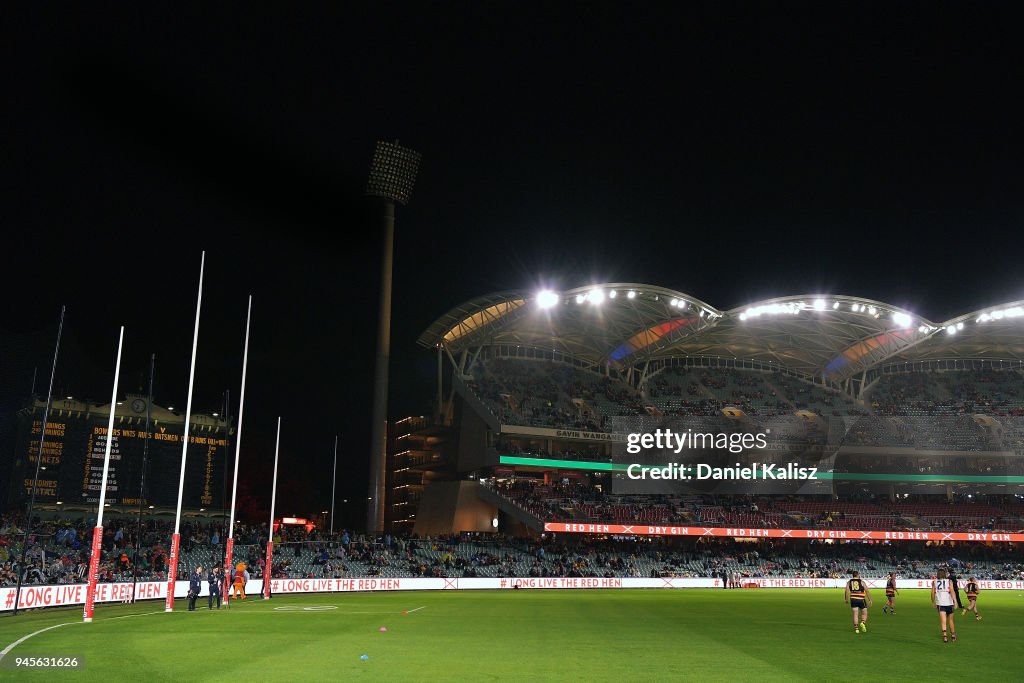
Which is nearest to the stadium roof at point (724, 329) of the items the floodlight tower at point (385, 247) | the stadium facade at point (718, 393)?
the stadium facade at point (718, 393)

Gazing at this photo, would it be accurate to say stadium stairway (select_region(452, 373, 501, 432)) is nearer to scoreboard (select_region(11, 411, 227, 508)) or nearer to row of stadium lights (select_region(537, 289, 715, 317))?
row of stadium lights (select_region(537, 289, 715, 317))

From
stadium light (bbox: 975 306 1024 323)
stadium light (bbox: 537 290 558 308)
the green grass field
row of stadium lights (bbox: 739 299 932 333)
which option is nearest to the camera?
the green grass field

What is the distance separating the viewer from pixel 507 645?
18.8 metres

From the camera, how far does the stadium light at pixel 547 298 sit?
70.8 meters

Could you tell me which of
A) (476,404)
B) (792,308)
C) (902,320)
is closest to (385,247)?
(476,404)

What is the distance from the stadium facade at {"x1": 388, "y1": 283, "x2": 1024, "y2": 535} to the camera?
75.0 m

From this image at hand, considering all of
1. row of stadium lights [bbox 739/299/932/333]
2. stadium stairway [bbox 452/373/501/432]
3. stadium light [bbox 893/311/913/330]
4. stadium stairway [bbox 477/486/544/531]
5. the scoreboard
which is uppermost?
row of stadium lights [bbox 739/299/932/333]

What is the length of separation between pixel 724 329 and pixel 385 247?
115 ft

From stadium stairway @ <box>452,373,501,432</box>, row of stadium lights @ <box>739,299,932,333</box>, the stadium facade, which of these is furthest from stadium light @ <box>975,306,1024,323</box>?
stadium stairway @ <box>452,373,501,432</box>

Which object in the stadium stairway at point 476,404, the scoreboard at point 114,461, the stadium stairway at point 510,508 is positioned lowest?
the stadium stairway at point 510,508

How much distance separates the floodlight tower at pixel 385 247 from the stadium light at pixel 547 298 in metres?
17.4

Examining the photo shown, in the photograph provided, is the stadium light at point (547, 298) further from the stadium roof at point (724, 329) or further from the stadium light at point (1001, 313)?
the stadium light at point (1001, 313)
